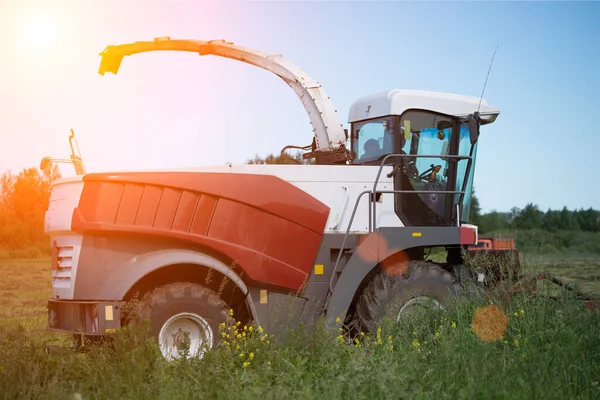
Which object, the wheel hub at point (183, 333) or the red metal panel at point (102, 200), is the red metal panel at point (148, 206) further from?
the wheel hub at point (183, 333)

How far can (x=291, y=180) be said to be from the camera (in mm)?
7742

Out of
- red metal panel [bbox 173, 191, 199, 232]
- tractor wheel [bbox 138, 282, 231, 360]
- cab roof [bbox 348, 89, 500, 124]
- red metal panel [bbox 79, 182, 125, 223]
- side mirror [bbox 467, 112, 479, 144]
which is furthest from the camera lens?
cab roof [bbox 348, 89, 500, 124]

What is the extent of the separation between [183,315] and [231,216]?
1.07 metres

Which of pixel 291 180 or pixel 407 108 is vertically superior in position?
pixel 407 108

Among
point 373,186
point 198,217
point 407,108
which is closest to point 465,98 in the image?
point 407,108

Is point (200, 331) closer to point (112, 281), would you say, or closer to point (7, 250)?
point (112, 281)

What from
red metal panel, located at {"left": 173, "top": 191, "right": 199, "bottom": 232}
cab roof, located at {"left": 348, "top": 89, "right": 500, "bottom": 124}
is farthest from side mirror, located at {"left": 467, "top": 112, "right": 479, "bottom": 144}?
red metal panel, located at {"left": 173, "top": 191, "right": 199, "bottom": 232}

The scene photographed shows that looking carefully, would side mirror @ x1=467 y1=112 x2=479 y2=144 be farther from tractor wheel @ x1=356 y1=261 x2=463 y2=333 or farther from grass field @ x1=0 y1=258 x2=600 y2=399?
grass field @ x1=0 y1=258 x2=600 y2=399

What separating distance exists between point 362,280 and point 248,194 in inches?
60.2

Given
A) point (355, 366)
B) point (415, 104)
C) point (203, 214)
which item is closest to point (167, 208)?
point (203, 214)

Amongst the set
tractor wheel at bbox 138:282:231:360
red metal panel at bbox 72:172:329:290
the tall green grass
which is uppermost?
red metal panel at bbox 72:172:329:290

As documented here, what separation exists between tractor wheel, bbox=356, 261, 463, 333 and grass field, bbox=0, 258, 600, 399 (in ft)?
1.32

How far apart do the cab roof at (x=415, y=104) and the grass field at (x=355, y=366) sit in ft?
8.22

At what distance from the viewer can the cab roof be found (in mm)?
8547
